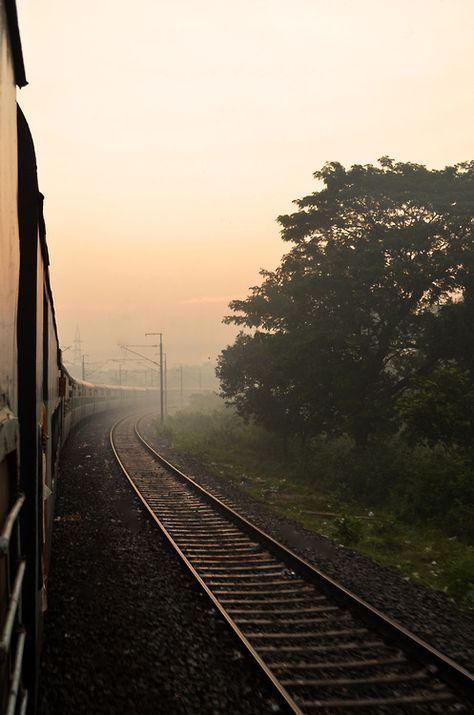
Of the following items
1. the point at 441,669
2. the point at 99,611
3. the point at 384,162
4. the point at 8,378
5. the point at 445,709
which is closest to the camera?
the point at 8,378

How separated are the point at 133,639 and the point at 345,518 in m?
6.35

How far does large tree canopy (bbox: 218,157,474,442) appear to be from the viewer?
61.2 feet

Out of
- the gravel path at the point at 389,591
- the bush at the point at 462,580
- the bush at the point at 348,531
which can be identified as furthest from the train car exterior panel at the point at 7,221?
the bush at the point at 348,531

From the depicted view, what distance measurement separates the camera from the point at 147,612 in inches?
289

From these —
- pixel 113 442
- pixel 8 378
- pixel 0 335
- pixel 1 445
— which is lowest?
pixel 113 442

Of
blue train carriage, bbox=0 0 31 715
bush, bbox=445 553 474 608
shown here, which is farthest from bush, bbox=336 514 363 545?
blue train carriage, bbox=0 0 31 715

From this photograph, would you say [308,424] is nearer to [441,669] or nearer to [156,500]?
[156,500]

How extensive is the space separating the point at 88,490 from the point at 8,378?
13471mm

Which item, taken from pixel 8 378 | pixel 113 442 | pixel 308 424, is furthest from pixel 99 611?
pixel 113 442

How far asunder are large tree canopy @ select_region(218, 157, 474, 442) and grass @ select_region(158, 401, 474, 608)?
102 inches

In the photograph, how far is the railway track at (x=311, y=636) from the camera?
17.7 ft

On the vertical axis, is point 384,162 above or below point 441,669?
above

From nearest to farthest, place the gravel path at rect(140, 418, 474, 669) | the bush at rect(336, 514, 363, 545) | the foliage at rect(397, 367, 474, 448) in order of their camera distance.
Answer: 1. the gravel path at rect(140, 418, 474, 669)
2. the bush at rect(336, 514, 363, 545)
3. the foliage at rect(397, 367, 474, 448)

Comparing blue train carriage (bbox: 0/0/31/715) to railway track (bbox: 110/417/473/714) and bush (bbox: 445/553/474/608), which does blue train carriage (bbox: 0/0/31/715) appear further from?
bush (bbox: 445/553/474/608)
